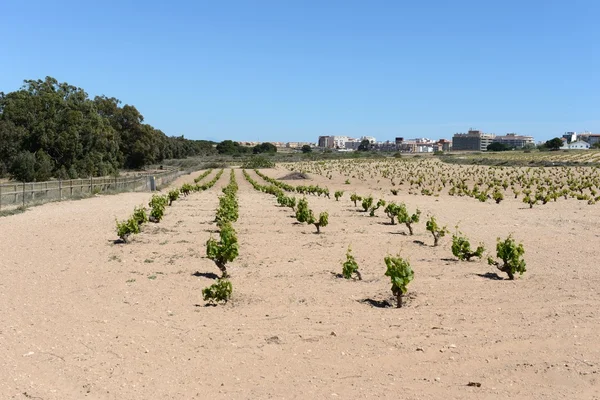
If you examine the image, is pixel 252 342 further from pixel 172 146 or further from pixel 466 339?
pixel 172 146

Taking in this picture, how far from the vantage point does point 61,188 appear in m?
30.6

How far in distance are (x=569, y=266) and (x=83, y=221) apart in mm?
16036

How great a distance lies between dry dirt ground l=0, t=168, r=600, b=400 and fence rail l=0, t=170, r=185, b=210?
10917 mm

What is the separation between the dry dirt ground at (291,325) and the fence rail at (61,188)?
10.9 meters

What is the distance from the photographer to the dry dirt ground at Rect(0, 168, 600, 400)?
599 cm

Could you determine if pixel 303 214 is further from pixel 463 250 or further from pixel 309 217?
pixel 463 250

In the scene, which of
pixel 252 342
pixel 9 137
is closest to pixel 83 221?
pixel 252 342

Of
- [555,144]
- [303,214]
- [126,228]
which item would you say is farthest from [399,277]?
[555,144]

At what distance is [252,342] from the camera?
7.34 m

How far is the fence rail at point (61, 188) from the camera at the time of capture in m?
25.1

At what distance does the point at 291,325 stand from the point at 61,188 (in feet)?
85.2

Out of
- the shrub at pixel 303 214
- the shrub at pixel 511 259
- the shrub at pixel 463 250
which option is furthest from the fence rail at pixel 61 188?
the shrub at pixel 511 259

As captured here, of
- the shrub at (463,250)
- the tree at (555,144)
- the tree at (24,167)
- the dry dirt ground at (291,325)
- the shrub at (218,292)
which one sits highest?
the tree at (555,144)

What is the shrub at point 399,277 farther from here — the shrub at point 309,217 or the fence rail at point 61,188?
the fence rail at point 61,188
